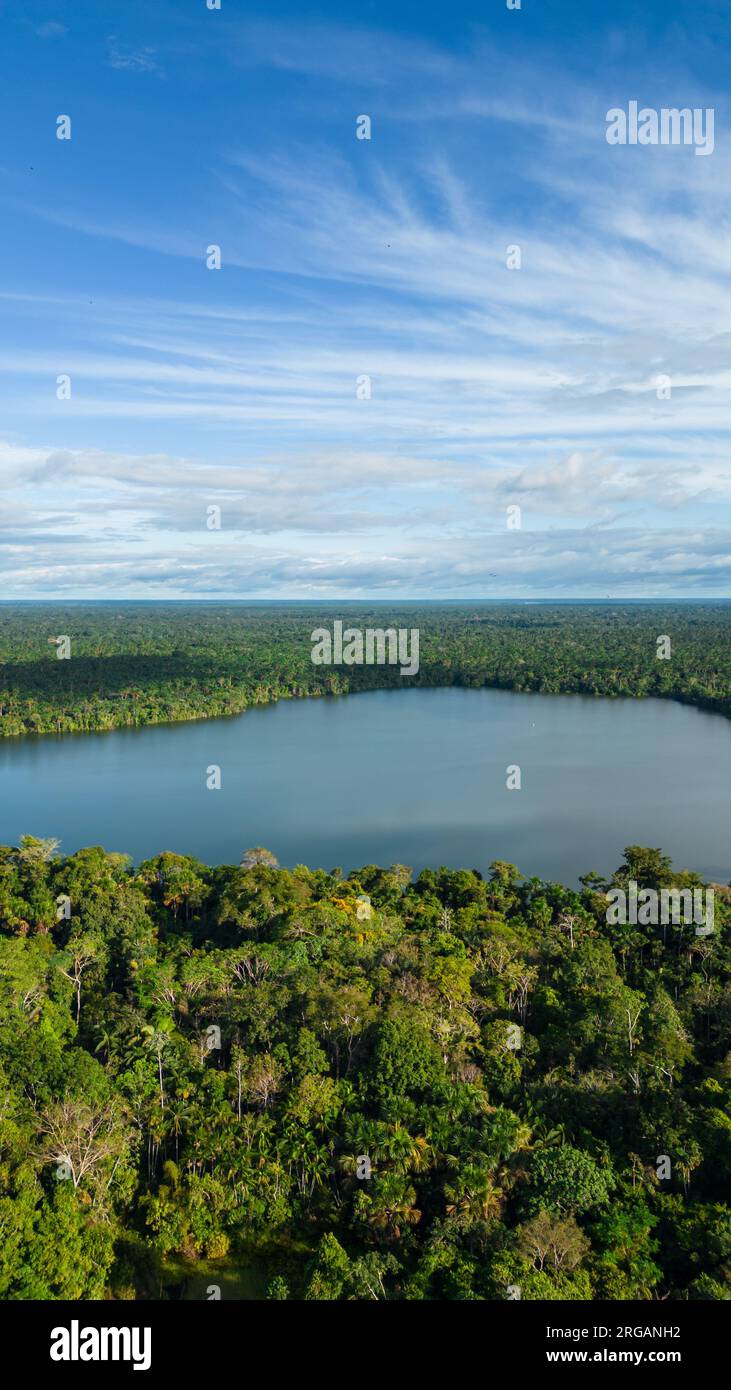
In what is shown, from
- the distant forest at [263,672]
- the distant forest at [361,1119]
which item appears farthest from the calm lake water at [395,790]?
the distant forest at [361,1119]

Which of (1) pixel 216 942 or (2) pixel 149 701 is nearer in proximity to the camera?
(1) pixel 216 942

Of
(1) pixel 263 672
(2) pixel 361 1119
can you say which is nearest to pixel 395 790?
(2) pixel 361 1119

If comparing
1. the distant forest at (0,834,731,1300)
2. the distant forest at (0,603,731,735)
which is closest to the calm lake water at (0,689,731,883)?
the distant forest at (0,603,731,735)

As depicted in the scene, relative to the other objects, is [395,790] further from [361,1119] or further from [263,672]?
[263,672]

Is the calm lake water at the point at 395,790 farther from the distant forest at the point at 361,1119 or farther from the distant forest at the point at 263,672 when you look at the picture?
the distant forest at the point at 361,1119

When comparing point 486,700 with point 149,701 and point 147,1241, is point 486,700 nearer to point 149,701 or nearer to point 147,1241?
point 149,701

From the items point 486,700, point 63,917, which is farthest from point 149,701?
point 63,917
